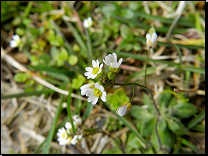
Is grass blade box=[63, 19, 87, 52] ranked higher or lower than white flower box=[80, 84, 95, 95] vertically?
higher

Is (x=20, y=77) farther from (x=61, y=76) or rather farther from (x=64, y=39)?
(x=64, y=39)

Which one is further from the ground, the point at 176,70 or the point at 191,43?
the point at 191,43

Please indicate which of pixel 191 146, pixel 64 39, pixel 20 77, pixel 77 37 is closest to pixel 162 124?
pixel 191 146

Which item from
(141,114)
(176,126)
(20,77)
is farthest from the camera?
(20,77)

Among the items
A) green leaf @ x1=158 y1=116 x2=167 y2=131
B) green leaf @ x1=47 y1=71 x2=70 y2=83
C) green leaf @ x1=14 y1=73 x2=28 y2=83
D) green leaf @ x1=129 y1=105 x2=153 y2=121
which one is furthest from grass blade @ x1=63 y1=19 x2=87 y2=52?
green leaf @ x1=158 y1=116 x2=167 y2=131

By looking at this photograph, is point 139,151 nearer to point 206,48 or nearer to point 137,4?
point 206,48

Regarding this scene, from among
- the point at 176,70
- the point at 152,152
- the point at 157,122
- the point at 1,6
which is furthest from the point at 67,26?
the point at 152,152

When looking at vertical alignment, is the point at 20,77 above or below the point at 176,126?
above

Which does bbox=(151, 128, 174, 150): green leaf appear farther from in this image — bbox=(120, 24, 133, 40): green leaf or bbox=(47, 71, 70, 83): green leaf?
bbox=(47, 71, 70, 83): green leaf
